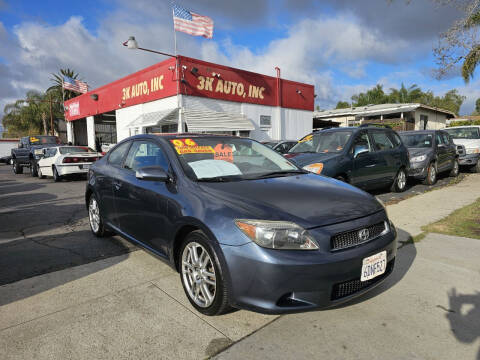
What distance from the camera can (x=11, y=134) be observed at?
52.7 meters

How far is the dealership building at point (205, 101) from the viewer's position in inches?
616

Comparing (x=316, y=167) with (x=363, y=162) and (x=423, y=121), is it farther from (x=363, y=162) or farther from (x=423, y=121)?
(x=423, y=121)

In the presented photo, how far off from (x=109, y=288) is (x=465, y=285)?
10.9 feet

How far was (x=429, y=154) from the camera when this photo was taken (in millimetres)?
8547

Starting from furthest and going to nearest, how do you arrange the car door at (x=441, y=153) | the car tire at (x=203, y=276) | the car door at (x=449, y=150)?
the car door at (x=449, y=150), the car door at (x=441, y=153), the car tire at (x=203, y=276)

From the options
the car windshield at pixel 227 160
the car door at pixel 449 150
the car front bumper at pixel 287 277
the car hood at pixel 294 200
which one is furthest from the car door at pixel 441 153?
the car front bumper at pixel 287 277

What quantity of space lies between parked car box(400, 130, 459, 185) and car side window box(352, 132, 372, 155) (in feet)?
7.86

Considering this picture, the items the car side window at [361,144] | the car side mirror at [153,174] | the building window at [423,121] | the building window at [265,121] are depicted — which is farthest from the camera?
the building window at [423,121]

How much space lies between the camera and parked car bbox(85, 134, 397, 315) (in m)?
2.07

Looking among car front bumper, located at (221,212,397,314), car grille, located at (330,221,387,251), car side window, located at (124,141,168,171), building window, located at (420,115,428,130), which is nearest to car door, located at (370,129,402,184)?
car grille, located at (330,221,387,251)

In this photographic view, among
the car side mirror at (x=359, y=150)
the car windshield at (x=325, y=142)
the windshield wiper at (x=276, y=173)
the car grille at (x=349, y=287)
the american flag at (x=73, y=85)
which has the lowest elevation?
the car grille at (x=349, y=287)

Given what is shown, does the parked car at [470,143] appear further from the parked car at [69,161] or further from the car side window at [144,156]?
the parked car at [69,161]

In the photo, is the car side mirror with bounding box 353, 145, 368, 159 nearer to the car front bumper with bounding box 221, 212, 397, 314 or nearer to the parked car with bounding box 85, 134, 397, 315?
the parked car with bounding box 85, 134, 397, 315

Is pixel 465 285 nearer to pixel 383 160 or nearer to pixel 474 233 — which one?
pixel 474 233
